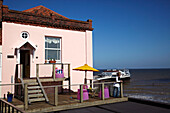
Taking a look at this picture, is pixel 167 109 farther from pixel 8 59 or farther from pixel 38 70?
pixel 8 59

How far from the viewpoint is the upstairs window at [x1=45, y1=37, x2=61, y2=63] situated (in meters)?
14.0

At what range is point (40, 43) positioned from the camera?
44.4 ft

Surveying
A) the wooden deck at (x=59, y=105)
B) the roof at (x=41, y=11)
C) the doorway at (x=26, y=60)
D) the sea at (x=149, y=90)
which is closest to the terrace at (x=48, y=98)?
the wooden deck at (x=59, y=105)

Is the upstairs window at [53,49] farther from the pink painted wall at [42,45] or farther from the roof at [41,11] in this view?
the roof at [41,11]

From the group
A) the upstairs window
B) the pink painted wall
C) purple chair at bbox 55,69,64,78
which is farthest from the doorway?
purple chair at bbox 55,69,64,78

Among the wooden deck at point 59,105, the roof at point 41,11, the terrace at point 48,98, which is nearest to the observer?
the wooden deck at point 59,105

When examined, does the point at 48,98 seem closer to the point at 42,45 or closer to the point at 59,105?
the point at 59,105

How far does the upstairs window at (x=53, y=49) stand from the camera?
1397 cm

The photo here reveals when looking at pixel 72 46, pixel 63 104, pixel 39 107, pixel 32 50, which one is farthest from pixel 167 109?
pixel 32 50

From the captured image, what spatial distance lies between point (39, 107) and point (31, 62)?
16.8ft

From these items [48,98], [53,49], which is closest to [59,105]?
[48,98]

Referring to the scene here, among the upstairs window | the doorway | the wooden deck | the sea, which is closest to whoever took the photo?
the wooden deck

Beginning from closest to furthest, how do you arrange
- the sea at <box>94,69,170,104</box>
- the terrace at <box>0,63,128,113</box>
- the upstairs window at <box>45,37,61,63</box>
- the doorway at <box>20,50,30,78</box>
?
the terrace at <box>0,63,128,113</box>
the doorway at <box>20,50,30,78</box>
the upstairs window at <box>45,37,61,63</box>
the sea at <box>94,69,170,104</box>

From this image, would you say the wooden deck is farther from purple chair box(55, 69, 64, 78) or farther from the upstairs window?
the upstairs window
